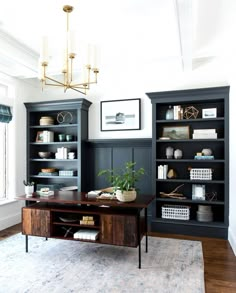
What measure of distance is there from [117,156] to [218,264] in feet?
7.66

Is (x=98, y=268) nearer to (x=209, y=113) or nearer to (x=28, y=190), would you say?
(x=28, y=190)

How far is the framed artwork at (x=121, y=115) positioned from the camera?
4.23 metres

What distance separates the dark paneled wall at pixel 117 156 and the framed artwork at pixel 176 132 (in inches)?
12.5

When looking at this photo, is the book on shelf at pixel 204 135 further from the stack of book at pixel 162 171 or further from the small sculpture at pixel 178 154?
the stack of book at pixel 162 171

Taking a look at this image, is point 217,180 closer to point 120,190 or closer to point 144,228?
point 144,228

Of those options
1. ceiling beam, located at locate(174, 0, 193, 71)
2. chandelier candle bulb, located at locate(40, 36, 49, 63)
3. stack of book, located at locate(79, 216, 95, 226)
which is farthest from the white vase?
ceiling beam, located at locate(174, 0, 193, 71)

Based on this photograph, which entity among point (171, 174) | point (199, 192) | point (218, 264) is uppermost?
point (171, 174)

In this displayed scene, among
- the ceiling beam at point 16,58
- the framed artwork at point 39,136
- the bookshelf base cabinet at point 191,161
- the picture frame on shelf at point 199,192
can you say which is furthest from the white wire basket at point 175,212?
the ceiling beam at point 16,58

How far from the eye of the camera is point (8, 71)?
162 inches

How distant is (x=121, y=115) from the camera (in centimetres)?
434

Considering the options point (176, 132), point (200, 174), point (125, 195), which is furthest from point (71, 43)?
point (200, 174)

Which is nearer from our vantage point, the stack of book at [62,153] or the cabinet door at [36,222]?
the cabinet door at [36,222]

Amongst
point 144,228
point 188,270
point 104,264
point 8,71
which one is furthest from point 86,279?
point 8,71

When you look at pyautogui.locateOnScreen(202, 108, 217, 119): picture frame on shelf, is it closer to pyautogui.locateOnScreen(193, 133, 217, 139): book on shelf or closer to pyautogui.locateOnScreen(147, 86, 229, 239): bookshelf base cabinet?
pyautogui.locateOnScreen(147, 86, 229, 239): bookshelf base cabinet
